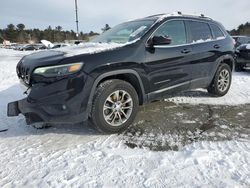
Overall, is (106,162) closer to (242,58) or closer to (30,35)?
(242,58)

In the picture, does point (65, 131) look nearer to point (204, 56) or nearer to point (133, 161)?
point (133, 161)

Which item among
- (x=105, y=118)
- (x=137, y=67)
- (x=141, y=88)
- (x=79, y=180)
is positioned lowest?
(x=79, y=180)

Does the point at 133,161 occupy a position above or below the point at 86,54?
below

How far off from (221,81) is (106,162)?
395 cm

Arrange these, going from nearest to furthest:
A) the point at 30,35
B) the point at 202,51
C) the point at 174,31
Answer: the point at 174,31, the point at 202,51, the point at 30,35

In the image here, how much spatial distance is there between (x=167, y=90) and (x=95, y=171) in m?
2.25

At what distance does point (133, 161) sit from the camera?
3309 millimetres

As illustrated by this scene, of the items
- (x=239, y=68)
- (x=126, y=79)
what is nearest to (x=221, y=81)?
(x=126, y=79)

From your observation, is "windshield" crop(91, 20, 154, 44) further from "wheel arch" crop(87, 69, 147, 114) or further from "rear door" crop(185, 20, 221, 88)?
"rear door" crop(185, 20, 221, 88)

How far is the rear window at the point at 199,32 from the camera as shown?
5.40 meters

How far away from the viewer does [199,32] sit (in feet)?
18.4

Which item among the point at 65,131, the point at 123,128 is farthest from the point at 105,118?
the point at 65,131

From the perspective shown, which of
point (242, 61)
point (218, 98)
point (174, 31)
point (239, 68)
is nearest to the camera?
point (174, 31)

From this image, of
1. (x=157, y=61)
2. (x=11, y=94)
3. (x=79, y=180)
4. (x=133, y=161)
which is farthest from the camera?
(x=11, y=94)
